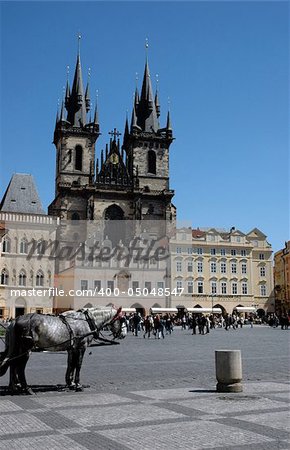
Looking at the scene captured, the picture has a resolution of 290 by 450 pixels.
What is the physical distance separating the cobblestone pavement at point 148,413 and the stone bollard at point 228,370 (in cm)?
22

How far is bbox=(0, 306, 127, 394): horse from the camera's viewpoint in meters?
8.72

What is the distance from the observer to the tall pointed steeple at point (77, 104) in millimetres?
69600

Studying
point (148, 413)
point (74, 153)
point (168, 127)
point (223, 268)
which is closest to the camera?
point (148, 413)

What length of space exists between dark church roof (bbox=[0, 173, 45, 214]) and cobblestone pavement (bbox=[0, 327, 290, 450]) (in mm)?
49267

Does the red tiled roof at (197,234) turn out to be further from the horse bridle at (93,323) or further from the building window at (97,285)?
the horse bridle at (93,323)

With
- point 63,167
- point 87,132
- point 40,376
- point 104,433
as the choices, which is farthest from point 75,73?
point 104,433

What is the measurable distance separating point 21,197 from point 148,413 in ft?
183

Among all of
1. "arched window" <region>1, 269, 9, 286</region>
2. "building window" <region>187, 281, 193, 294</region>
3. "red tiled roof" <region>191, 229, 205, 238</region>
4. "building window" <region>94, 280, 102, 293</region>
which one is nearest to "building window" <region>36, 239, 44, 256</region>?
"arched window" <region>1, 269, 9, 286</region>

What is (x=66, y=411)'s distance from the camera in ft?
23.4

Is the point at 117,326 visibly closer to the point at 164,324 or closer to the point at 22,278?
the point at 164,324

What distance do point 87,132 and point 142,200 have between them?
36.5ft


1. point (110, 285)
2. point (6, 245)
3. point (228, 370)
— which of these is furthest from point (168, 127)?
point (228, 370)

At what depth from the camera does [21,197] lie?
199ft

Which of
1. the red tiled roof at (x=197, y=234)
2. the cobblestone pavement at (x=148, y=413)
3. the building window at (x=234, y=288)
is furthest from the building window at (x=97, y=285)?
the cobblestone pavement at (x=148, y=413)
